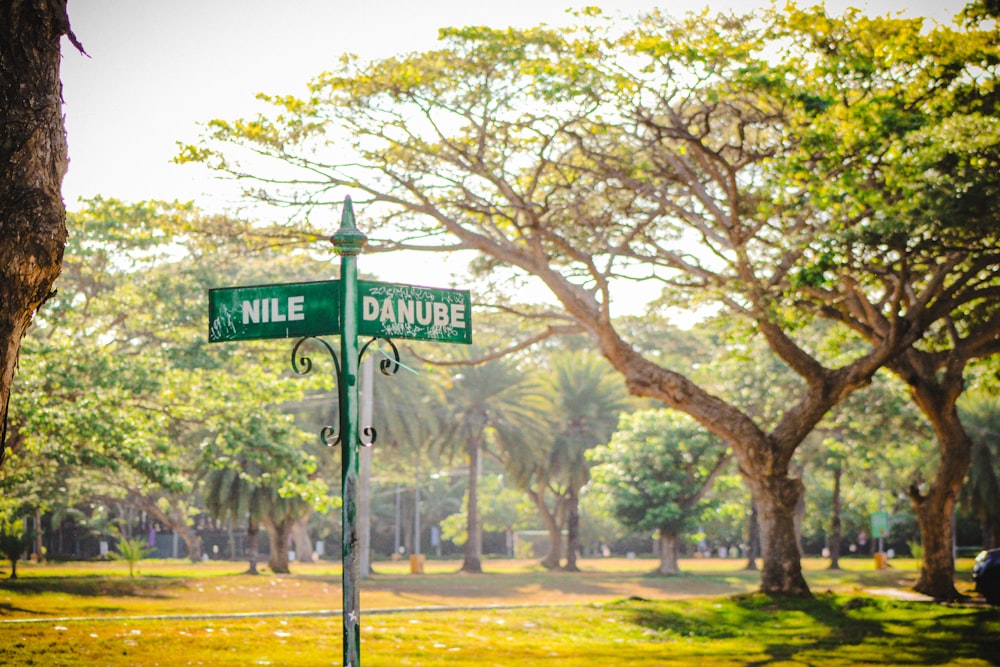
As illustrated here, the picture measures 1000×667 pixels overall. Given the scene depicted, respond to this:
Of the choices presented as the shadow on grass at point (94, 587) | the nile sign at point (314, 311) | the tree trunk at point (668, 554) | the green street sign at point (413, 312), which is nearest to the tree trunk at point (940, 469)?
the shadow on grass at point (94, 587)

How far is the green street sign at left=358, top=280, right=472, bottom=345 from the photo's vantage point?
5.69 metres

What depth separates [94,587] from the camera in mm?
24219

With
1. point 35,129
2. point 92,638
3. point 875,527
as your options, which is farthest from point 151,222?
point 875,527

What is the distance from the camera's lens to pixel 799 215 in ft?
59.0

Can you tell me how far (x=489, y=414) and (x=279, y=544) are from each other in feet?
32.8

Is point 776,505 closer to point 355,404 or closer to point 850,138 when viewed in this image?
point 850,138

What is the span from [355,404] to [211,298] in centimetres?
105

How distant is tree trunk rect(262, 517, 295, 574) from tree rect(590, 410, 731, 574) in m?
11.7

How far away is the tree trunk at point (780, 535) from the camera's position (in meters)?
19.3

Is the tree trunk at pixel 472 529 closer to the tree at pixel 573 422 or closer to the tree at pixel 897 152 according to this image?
the tree at pixel 573 422

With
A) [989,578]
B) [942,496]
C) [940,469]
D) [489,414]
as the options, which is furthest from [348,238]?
[489,414]

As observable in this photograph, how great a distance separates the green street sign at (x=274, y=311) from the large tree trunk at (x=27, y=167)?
0.88 m

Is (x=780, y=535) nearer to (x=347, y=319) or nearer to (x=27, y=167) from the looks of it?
(x=347, y=319)

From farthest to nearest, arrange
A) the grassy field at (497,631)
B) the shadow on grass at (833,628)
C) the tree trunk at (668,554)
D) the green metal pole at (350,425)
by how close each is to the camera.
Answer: the tree trunk at (668,554)
the shadow on grass at (833,628)
the grassy field at (497,631)
the green metal pole at (350,425)
